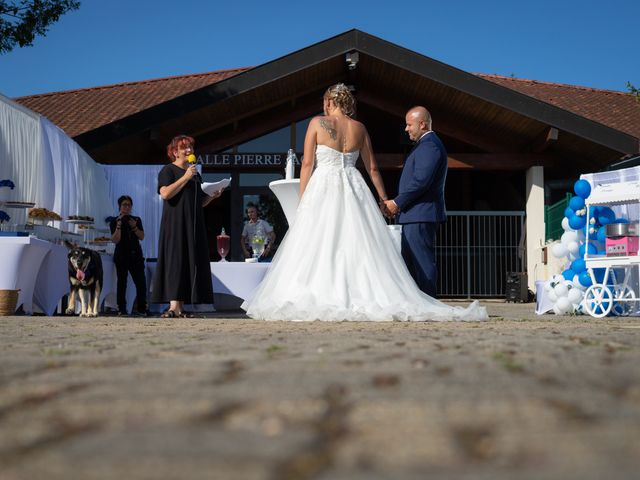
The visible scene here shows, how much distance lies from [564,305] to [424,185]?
3.98 metres

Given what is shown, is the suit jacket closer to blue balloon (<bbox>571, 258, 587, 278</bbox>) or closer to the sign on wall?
blue balloon (<bbox>571, 258, 587, 278</bbox>)

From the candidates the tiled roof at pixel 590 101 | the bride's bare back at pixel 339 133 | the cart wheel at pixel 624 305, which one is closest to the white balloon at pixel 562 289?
the cart wheel at pixel 624 305

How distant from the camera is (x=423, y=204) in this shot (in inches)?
290

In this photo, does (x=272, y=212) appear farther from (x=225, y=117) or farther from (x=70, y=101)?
(x=70, y=101)

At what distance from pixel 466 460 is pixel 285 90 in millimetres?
15937

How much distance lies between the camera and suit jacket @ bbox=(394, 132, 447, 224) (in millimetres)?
7301

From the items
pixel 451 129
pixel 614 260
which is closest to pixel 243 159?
pixel 451 129

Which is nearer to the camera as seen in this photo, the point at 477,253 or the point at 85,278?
the point at 85,278

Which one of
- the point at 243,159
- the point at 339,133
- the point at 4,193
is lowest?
the point at 4,193

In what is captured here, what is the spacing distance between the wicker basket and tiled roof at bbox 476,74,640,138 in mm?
13960

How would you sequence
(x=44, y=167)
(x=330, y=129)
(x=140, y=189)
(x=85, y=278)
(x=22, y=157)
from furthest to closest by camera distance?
(x=140, y=189)
(x=44, y=167)
(x=22, y=157)
(x=85, y=278)
(x=330, y=129)

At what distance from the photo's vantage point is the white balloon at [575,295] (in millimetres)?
10336

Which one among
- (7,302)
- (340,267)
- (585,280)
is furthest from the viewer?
(585,280)

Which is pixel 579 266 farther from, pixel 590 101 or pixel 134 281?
pixel 590 101
